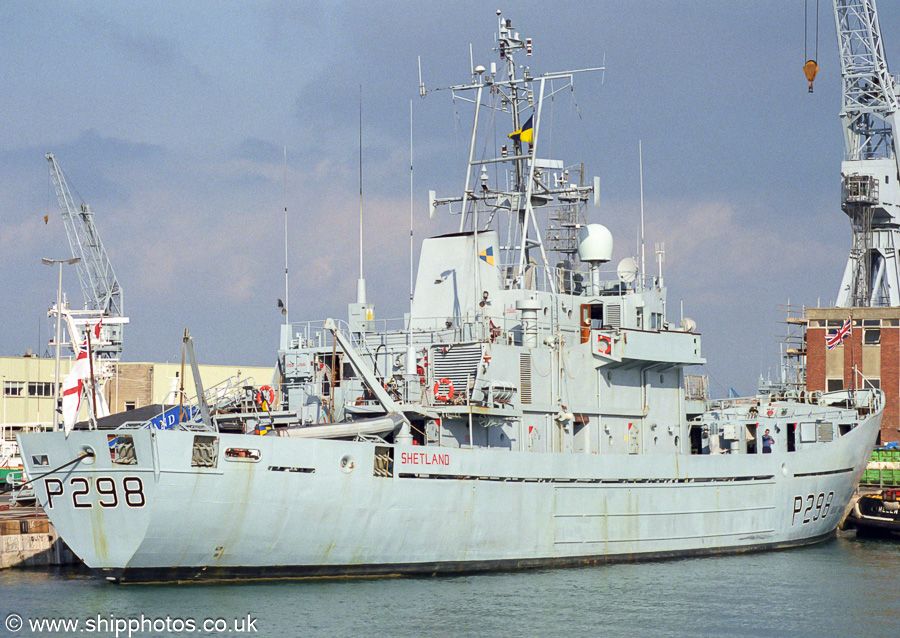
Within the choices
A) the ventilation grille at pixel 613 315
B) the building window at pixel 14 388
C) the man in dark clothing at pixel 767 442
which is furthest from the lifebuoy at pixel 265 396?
the building window at pixel 14 388

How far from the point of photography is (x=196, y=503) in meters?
21.4

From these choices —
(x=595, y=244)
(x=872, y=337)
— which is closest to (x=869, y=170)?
(x=872, y=337)

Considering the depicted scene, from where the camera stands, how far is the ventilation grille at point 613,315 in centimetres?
2947

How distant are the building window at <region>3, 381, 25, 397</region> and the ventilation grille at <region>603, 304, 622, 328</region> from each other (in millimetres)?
36678

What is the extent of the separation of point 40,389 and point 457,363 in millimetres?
36639

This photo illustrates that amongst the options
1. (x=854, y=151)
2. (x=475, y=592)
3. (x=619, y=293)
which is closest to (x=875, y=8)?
(x=854, y=151)

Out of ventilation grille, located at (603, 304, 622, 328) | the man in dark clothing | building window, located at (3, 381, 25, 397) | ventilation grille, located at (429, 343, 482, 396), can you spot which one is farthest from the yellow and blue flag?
building window, located at (3, 381, 25, 397)

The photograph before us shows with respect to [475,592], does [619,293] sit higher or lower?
higher

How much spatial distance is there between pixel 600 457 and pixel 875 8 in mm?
39513

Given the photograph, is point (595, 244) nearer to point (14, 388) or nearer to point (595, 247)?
point (595, 247)

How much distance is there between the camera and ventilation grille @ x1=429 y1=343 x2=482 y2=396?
84.5ft

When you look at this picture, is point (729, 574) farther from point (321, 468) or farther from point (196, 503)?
point (196, 503)

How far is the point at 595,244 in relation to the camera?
30047 millimetres

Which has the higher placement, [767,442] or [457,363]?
[457,363]
